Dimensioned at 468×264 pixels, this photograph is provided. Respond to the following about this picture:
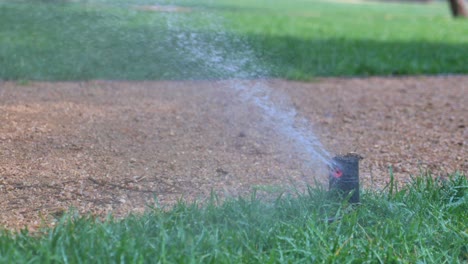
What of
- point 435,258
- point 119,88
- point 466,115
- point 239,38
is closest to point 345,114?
point 466,115

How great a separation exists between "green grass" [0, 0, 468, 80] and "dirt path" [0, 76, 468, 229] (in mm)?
436

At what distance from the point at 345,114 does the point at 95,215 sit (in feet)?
9.88

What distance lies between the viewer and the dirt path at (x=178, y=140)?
3.52m

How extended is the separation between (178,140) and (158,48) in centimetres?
347

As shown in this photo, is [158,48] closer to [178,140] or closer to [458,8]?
[178,140]

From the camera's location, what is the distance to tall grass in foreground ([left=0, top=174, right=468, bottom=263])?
258 cm

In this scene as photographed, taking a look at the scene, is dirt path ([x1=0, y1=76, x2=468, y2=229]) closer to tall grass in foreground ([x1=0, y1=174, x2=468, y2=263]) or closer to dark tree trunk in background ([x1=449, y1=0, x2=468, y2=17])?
tall grass in foreground ([x1=0, y1=174, x2=468, y2=263])

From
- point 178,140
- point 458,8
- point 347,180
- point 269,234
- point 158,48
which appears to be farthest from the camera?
point 458,8

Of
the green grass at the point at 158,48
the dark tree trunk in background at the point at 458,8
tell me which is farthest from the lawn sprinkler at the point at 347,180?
the dark tree trunk in background at the point at 458,8

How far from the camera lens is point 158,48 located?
25.7ft

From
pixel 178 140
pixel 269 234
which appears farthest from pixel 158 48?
pixel 269 234

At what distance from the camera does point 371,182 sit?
3670 millimetres

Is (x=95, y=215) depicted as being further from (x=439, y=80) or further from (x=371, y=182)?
(x=439, y=80)

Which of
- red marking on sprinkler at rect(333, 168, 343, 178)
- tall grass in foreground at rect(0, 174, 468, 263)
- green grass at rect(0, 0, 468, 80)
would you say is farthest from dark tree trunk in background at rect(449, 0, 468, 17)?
red marking on sprinkler at rect(333, 168, 343, 178)
